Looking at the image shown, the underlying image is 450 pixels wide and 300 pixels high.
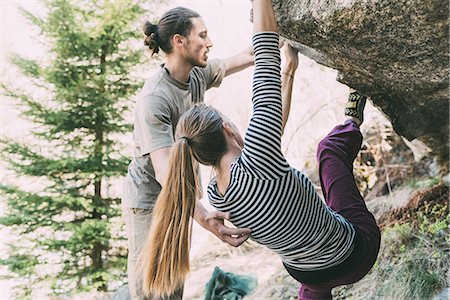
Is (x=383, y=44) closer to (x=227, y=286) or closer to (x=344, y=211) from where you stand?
→ (x=344, y=211)

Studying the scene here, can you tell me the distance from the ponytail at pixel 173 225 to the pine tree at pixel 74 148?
3.34 m

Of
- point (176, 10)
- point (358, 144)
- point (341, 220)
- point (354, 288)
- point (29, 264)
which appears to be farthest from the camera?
point (29, 264)

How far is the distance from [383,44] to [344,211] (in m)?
0.75

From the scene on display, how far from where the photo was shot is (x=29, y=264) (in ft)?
17.4

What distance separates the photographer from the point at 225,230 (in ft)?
6.63

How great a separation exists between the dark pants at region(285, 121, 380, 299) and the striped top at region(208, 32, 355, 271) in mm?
57

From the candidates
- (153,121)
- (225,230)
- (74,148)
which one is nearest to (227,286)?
(153,121)

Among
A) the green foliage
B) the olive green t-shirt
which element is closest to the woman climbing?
the olive green t-shirt

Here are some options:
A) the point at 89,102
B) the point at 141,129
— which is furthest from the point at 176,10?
the point at 89,102

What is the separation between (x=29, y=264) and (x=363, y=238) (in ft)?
14.0

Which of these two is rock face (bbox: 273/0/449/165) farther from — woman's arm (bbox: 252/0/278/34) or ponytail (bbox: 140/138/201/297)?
ponytail (bbox: 140/138/201/297)

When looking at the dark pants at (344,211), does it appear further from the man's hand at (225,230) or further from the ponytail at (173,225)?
the ponytail at (173,225)

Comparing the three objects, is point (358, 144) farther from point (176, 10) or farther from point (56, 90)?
point (56, 90)

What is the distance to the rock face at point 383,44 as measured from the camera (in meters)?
1.93
